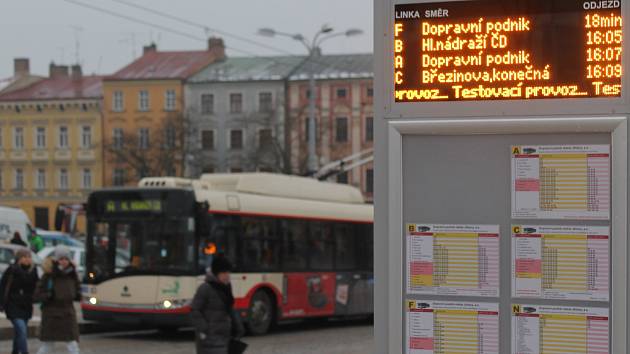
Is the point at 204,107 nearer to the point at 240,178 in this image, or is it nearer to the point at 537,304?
the point at 240,178

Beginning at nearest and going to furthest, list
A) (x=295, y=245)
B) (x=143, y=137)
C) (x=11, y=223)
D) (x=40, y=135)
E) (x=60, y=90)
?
(x=295, y=245) → (x=11, y=223) → (x=143, y=137) → (x=40, y=135) → (x=60, y=90)

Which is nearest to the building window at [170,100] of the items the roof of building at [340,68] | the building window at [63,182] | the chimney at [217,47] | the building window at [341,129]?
the chimney at [217,47]

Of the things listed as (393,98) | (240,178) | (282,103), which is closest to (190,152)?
(282,103)

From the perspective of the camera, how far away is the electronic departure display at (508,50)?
16.8ft

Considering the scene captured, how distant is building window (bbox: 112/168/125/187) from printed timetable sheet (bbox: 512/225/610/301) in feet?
272

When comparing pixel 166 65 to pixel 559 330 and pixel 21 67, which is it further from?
pixel 559 330

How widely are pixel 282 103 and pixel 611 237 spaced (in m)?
78.7

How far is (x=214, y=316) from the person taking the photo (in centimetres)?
1021

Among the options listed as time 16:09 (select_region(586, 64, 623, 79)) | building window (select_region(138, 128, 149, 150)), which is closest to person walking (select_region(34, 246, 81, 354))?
time 16:09 (select_region(586, 64, 623, 79))

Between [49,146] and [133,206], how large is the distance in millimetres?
73872

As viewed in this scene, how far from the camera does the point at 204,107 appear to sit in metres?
87.8

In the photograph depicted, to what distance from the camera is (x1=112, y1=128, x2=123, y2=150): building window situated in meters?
86.1

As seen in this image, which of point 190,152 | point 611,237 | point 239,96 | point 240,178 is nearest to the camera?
point 611,237

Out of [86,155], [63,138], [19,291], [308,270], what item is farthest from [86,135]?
[19,291]
